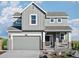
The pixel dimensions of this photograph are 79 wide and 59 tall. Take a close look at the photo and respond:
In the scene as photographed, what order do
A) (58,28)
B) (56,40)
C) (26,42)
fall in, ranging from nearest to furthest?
(26,42), (58,28), (56,40)

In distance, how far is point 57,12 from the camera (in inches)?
1362

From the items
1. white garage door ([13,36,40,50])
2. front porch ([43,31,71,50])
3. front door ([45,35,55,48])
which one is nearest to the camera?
front porch ([43,31,71,50])

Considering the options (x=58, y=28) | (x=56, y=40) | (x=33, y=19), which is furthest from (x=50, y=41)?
(x=33, y=19)

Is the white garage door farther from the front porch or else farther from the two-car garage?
the front porch

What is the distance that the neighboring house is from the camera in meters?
31.7

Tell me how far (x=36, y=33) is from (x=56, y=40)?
2.79 metres

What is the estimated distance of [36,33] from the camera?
1260 inches

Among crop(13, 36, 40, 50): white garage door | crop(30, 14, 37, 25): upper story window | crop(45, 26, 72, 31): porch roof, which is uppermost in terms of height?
crop(30, 14, 37, 25): upper story window

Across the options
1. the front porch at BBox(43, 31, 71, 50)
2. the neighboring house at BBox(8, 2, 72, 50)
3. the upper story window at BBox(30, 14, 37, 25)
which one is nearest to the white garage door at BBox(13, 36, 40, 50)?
the neighboring house at BBox(8, 2, 72, 50)

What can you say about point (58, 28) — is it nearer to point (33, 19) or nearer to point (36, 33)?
point (36, 33)

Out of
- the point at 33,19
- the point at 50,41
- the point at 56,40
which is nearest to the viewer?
the point at 33,19

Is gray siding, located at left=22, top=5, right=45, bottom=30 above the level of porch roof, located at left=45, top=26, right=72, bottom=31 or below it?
above

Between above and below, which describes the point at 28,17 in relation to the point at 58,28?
above

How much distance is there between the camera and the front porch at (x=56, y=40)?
103 ft
